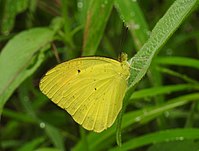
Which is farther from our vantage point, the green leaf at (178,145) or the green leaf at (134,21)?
the green leaf at (134,21)

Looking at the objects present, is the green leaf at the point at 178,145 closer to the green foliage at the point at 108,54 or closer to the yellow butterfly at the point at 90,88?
the green foliage at the point at 108,54

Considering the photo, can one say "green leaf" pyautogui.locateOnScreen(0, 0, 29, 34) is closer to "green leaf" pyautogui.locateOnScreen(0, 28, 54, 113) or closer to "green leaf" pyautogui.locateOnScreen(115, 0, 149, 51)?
"green leaf" pyautogui.locateOnScreen(0, 28, 54, 113)

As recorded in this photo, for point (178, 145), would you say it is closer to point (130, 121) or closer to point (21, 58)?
point (130, 121)

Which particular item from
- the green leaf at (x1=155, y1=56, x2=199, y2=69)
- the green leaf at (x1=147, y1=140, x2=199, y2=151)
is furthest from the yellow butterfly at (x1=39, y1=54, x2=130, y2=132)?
the green leaf at (x1=155, y1=56, x2=199, y2=69)

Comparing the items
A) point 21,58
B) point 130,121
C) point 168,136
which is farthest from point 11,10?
point 168,136

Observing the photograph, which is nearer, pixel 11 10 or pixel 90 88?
pixel 90 88

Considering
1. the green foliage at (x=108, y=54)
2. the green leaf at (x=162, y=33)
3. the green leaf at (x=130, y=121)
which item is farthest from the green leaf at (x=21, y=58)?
the green leaf at (x=162, y=33)

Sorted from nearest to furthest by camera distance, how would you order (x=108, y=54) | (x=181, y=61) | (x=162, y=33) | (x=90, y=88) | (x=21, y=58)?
(x=162, y=33), (x=90, y=88), (x=21, y=58), (x=181, y=61), (x=108, y=54)

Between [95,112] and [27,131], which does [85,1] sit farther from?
[27,131]
